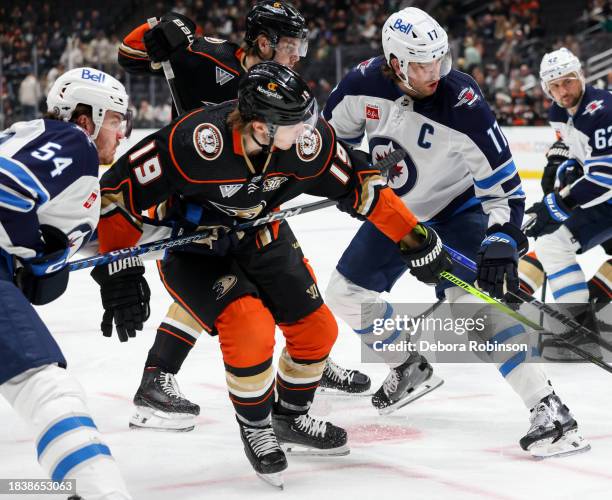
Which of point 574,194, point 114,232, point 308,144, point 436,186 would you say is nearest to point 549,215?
point 574,194

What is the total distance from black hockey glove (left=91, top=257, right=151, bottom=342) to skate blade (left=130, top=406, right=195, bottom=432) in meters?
0.68

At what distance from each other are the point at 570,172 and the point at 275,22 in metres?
1.71

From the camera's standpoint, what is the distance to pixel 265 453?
2.53 meters

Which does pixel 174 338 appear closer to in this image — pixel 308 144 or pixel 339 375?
pixel 339 375

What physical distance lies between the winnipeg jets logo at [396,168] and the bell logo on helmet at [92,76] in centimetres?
113

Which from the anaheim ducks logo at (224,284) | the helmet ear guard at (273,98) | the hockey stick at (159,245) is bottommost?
the anaheim ducks logo at (224,284)

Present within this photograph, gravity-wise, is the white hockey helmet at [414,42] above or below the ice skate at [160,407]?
above

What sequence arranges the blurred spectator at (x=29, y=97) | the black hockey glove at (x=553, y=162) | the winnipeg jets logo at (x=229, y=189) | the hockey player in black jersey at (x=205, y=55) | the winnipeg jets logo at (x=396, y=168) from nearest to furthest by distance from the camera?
the winnipeg jets logo at (x=229, y=189)
the winnipeg jets logo at (x=396, y=168)
the hockey player in black jersey at (x=205, y=55)
the black hockey glove at (x=553, y=162)
the blurred spectator at (x=29, y=97)

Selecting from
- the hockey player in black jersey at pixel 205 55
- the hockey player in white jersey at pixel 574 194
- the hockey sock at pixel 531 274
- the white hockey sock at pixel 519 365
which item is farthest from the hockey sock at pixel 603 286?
the hockey player in black jersey at pixel 205 55

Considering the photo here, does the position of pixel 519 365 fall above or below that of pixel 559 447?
above

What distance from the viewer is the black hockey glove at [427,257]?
8.97 feet

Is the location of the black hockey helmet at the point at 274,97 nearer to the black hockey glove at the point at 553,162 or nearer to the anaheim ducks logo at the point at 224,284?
the anaheim ducks logo at the point at 224,284

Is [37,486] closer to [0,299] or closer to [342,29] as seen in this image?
[0,299]

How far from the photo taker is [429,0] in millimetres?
14523
